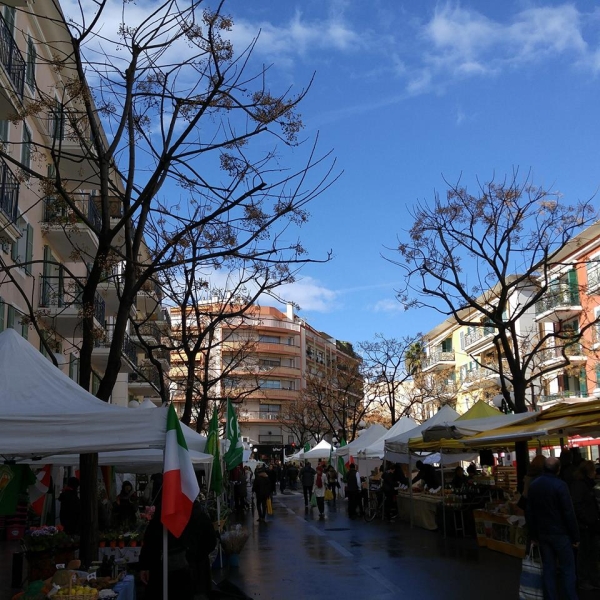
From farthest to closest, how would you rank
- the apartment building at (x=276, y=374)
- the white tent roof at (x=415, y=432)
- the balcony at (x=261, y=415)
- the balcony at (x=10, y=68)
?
the balcony at (x=261, y=415) < the apartment building at (x=276, y=374) < the white tent roof at (x=415, y=432) < the balcony at (x=10, y=68)

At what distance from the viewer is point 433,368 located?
7494 cm

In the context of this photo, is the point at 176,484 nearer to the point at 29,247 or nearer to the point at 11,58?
the point at 11,58

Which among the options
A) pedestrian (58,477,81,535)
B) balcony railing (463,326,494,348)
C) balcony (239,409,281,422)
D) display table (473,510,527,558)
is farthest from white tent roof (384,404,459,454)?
balcony (239,409,281,422)

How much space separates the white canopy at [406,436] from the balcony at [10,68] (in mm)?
14045

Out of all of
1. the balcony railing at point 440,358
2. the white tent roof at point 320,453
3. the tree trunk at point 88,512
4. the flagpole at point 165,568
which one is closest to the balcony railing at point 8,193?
the tree trunk at point 88,512

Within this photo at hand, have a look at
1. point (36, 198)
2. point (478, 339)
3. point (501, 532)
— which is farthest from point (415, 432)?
point (478, 339)

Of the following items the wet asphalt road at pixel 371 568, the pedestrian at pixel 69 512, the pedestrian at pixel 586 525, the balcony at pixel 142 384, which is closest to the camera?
the pedestrian at pixel 586 525

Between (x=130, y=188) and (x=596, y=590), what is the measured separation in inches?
367

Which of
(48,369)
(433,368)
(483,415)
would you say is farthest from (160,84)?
(433,368)

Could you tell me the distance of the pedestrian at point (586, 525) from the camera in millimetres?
10617

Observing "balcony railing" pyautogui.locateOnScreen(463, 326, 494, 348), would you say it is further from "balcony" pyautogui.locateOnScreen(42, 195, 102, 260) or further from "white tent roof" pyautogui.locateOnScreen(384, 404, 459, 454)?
"balcony" pyautogui.locateOnScreen(42, 195, 102, 260)

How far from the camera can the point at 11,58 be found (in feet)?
58.1

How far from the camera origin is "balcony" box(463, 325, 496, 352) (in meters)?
63.5

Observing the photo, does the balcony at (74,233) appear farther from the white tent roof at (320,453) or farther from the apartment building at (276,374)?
the apartment building at (276,374)
